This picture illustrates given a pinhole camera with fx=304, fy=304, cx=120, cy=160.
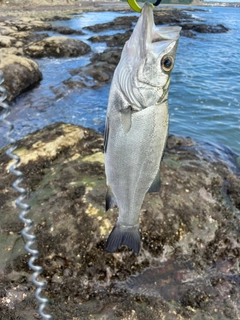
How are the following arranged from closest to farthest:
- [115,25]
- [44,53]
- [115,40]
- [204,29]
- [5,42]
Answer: [44,53] → [5,42] → [115,40] → [204,29] → [115,25]

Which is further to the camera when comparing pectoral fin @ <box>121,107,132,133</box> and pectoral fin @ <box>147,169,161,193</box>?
pectoral fin @ <box>147,169,161,193</box>

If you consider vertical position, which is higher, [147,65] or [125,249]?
[147,65]

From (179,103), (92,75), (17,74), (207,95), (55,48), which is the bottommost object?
(179,103)

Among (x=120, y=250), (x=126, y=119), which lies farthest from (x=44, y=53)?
(x=126, y=119)

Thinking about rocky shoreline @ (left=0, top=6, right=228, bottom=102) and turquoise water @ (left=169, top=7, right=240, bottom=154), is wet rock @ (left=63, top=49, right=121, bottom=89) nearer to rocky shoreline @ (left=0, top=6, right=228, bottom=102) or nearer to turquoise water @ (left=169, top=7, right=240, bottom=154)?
rocky shoreline @ (left=0, top=6, right=228, bottom=102)

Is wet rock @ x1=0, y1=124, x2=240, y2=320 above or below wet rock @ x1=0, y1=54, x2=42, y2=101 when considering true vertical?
below

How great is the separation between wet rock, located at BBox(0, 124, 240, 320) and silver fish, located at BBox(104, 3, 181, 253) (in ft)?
6.52

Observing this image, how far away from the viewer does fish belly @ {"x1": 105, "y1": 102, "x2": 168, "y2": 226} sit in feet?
9.14

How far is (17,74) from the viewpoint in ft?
47.1

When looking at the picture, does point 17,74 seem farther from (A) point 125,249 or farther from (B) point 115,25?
(B) point 115,25

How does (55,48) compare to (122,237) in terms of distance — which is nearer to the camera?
(122,237)

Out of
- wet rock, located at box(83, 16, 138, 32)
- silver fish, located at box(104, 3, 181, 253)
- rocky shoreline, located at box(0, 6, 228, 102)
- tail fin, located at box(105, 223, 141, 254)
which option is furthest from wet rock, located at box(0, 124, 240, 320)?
wet rock, located at box(83, 16, 138, 32)

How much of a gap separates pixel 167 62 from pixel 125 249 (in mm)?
3296

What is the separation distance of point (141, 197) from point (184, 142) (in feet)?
22.0
